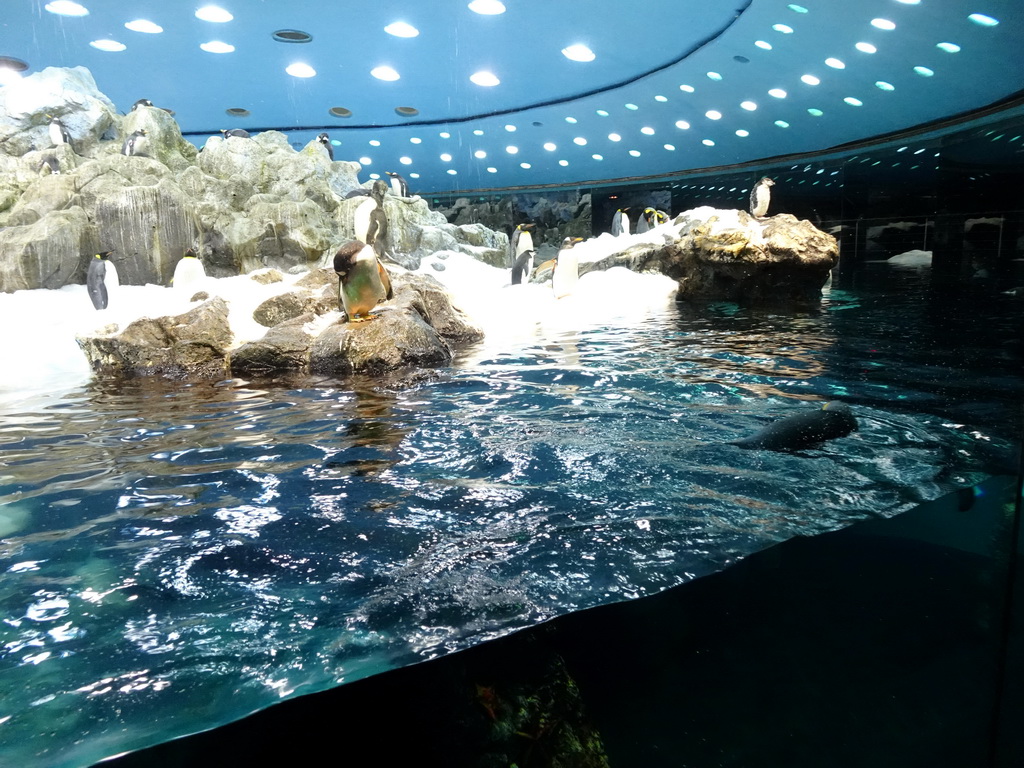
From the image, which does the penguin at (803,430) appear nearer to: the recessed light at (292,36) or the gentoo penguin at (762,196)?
the recessed light at (292,36)

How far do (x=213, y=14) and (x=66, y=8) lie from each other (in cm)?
217

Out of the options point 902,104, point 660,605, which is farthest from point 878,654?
point 902,104

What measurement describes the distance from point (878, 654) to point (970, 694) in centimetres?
26

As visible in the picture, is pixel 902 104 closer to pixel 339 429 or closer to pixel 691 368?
pixel 691 368

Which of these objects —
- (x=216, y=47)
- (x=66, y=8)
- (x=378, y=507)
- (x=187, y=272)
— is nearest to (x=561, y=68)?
(x=216, y=47)

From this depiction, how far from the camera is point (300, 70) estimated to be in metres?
13.3

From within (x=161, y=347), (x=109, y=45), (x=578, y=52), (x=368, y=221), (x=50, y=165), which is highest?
(x=109, y=45)

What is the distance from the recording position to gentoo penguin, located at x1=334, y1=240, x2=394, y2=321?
18.9ft

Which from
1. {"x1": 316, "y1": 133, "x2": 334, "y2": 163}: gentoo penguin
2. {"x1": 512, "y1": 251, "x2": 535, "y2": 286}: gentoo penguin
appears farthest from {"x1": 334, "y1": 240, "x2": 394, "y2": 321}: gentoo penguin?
{"x1": 316, "y1": 133, "x2": 334, "y2": 163}: gentoo penguin

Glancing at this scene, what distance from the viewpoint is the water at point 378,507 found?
1518 millimetres

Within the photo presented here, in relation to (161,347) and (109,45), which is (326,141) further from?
(161,347)

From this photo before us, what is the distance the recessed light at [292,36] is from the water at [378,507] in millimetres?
8606

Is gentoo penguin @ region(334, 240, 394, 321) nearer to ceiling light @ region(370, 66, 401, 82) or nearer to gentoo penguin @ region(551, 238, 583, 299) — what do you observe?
gentoo penguin @ region(551, 238, 583, 299)

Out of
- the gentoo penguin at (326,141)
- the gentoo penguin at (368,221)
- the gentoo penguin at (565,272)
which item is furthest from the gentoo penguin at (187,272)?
the gentoo penguin at (326,141)
